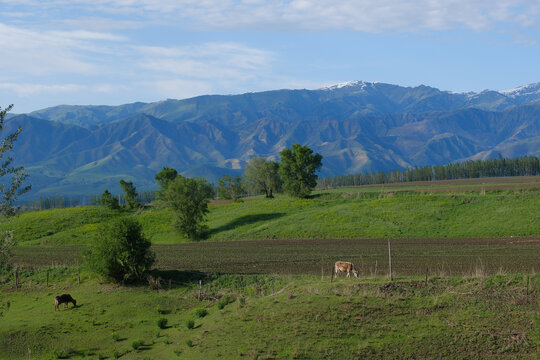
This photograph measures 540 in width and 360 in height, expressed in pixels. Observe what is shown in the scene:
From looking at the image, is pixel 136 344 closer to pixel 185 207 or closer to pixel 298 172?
pixel 185 207

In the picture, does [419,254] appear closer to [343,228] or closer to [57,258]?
[343,228]

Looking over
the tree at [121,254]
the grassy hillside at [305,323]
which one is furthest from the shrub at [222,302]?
the tree at [121,254]

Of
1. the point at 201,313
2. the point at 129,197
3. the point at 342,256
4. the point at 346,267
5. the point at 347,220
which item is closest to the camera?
the point at 201,313

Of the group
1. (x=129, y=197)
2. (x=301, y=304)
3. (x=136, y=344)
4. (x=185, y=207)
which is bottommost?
(x=136, y=344)

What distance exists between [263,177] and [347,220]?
57.4 metres

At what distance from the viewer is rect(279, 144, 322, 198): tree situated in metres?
109

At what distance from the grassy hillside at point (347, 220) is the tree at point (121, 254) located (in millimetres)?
25925

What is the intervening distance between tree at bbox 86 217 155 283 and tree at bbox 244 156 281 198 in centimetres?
9002

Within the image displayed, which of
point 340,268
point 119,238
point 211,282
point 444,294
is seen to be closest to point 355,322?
point 444,294

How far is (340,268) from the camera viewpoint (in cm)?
3906

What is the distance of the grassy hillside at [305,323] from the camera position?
80.4 ft

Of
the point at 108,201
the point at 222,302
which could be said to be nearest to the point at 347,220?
the point at 222,302

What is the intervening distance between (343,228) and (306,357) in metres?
51.4

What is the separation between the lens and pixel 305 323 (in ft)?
87.4
